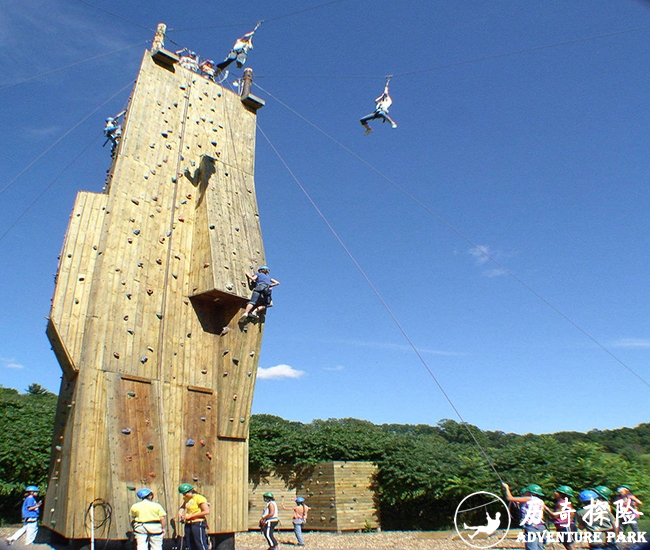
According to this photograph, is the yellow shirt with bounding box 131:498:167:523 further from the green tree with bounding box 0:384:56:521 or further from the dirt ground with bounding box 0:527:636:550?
the green tree with bounding box 0:384:56:521

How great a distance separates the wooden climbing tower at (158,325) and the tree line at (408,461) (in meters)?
8.53

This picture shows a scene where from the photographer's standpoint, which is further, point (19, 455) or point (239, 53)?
point (19, 455)

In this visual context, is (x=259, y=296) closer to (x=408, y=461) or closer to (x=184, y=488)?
(x=184, y=488)

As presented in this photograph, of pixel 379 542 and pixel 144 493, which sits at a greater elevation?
pixel 144 493

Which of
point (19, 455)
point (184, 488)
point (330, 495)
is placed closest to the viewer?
point (184, 488)

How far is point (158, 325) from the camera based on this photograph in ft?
24.9

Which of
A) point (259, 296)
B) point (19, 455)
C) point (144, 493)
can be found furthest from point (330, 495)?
point (144, 493)

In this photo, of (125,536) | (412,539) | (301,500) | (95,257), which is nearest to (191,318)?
(95,257)

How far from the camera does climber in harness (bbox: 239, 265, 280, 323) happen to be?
26.7ft

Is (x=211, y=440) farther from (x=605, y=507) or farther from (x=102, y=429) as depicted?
(x=605, y=507)

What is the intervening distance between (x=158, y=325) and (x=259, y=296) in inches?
63.8

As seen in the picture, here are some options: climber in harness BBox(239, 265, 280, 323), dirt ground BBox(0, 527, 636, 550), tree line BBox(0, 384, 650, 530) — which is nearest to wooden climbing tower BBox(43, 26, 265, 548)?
climber in harness BBox(239, 265, 280, 323)

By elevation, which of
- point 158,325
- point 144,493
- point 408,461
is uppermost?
point 158,325

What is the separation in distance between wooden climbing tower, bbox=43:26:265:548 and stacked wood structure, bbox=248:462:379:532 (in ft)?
25.5
